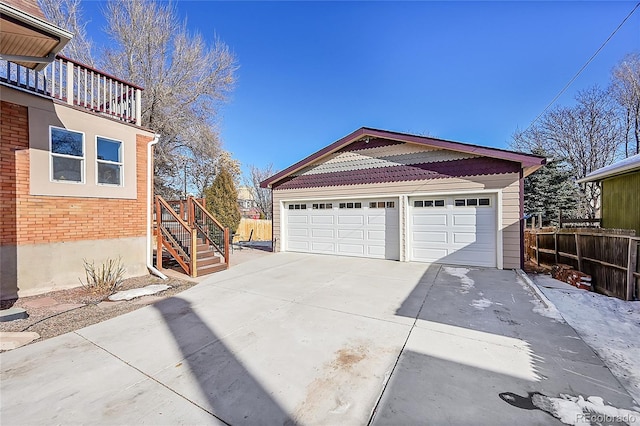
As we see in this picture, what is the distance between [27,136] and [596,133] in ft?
88.9

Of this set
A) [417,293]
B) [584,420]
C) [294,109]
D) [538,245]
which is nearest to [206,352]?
[584,420]

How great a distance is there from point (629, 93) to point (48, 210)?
1080 inches

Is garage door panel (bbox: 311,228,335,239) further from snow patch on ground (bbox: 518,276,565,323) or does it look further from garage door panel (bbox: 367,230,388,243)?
snow patch on ground (bbox: 518,276,565,323)

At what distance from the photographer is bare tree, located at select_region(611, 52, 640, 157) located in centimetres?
1541

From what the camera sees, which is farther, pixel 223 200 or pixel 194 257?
pixel 223 200

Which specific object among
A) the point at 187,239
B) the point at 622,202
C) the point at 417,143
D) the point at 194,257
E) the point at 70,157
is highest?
the point at 417,143

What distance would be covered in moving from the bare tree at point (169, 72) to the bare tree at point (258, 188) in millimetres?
15058

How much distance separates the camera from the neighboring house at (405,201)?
291 inches

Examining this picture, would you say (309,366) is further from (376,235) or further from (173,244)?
(376,235)

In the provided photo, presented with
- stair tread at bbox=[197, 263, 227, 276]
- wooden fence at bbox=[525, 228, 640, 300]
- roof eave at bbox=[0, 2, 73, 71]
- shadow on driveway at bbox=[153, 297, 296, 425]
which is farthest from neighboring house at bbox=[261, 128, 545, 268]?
roof eave at bbox=[0, 2, 73, 71]

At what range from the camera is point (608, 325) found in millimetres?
3916

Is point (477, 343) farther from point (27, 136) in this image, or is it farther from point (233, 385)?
point (27, 136)

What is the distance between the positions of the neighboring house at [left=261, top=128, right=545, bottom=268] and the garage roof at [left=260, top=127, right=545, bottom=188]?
0.03m

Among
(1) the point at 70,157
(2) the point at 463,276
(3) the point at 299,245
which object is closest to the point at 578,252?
(2) the point at 463,276
